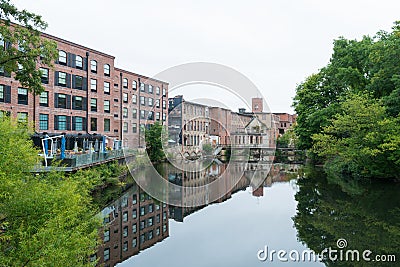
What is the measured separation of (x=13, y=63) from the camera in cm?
1203

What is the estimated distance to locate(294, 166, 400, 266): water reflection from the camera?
38.9 feet

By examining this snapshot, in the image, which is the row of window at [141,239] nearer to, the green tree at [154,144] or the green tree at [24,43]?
the green tree at [24,43]

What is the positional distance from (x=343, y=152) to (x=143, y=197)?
16144mm

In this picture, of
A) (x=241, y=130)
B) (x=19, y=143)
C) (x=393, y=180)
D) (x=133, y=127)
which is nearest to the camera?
(x=19, y=143)

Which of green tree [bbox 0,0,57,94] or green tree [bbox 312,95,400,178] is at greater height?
green tree [bbox 0,0,57,94]

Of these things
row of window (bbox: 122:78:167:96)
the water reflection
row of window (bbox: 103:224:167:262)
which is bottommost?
row of window (bbox: 103:224:167:262)

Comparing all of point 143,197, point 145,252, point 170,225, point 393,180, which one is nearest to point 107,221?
point 170,225

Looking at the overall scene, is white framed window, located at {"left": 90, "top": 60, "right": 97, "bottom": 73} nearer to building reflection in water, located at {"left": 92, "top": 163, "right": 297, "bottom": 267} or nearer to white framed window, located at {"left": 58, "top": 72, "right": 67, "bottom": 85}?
white framed window, located at {"left": 58, "top": 72, "right": 67, "bottom": 85}

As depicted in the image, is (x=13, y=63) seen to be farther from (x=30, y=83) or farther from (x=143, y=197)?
(x=143, y=197)

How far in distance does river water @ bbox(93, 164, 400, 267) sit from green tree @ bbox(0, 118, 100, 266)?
366cm

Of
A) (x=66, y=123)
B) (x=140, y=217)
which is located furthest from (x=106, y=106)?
(x=140, y=217)

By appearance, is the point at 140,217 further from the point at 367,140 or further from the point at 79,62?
the point at 79,62

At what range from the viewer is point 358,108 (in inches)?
985

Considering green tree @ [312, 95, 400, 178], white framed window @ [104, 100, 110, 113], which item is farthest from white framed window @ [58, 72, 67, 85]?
green tree @ [312, 95, 400, 178]
